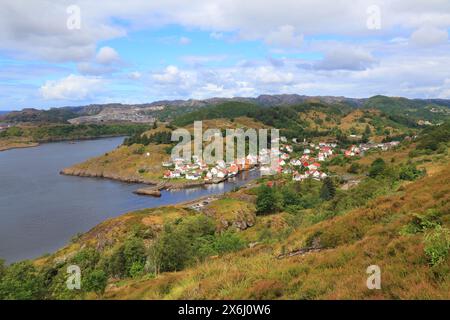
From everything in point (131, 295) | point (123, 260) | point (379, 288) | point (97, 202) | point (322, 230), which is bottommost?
point (97, 202)

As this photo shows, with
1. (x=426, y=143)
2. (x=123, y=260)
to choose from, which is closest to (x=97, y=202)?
(x=123, y=260)

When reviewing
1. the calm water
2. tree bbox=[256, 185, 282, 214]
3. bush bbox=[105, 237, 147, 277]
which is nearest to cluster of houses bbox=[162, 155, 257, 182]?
the calm water

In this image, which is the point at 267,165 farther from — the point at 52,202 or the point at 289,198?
the point at 52,202

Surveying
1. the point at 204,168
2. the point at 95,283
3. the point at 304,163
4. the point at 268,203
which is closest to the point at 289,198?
the point at 268,203

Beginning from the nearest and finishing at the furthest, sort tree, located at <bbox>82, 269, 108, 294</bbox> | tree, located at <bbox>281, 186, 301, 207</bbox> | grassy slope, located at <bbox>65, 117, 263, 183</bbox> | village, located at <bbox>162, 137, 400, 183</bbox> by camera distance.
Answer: tree, located at <bbox>82, 269, 108, 294</bbox> < tree, located at <bbox>281, 186, 301, 207</bbox> < village, located at <bbox>162, 137, 400, 183</bbox> < grassy slope, located at <bbox>65, 117, 263, 183</bbox>

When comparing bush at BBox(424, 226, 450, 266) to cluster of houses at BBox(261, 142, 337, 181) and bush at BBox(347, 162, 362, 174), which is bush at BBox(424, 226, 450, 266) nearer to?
cluster of houses at BBox(261, 142, 337, 181)

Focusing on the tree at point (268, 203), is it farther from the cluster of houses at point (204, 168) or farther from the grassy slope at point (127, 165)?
the grassy slope at point (127, 165)

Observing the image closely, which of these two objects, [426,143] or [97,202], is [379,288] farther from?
[426,143]

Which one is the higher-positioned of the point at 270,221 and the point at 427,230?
the point at 427,230
